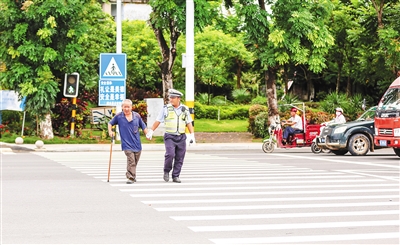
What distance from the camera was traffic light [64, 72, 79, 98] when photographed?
3189 centimetres

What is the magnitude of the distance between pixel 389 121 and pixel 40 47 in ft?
49.8

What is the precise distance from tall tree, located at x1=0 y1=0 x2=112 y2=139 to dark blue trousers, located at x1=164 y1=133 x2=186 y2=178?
1680 centimetres

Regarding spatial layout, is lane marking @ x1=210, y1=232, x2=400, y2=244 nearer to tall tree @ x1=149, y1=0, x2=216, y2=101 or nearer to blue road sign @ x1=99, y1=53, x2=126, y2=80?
blue road sign @ x1=99, y1=53, x2=126, y2=80

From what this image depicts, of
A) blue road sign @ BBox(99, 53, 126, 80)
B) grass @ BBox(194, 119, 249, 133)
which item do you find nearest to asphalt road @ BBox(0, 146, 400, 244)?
blue road sign @ BBox(99, 53, 126, 80)

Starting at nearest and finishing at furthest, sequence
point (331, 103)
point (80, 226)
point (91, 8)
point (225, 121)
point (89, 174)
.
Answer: point (80, 226) < point (89, 174) < point (331, 103) < point (91, 8) < point (225, 121)

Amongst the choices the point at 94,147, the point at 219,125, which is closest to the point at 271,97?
the point at 94,147

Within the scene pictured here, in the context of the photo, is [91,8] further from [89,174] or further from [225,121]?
[89,174]

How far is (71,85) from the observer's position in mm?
32031

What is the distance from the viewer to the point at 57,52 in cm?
3158

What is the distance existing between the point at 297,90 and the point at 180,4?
2557cm

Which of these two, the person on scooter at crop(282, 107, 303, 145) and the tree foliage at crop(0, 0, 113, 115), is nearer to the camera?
the person on scooter at crop(282, 107, 303, 145)

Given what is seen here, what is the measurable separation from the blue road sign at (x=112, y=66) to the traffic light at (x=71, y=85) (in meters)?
2.77

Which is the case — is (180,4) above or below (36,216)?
above

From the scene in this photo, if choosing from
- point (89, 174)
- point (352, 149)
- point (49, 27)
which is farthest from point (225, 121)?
point (89, 174)
